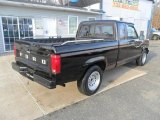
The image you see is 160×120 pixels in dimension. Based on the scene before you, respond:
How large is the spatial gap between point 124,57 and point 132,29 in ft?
4.28

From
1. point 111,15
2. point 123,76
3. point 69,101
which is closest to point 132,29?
point 123,76

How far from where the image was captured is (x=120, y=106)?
354 cm

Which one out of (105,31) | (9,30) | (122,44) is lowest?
(122,44)

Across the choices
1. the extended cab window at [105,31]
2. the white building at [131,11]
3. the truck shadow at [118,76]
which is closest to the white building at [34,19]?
the white building at [131,11]

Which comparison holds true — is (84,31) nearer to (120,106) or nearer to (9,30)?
(120,106)

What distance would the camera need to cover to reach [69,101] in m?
3.70

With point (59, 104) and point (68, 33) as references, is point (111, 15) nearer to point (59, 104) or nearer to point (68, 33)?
point (68, 33)

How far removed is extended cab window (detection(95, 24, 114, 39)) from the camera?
4.72 meters

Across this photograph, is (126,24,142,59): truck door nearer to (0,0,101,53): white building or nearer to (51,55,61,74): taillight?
(51,55,61,74): taillight

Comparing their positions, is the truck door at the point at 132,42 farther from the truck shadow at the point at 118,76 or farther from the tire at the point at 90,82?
the tire at the point at 90,82

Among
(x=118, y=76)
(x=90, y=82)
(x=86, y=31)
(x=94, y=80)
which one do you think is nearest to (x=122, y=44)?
(x=118, y=76)

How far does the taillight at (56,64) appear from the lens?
289 centimetres

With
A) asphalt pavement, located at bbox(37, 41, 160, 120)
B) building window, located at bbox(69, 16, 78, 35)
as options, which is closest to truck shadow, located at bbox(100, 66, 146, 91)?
asphalt pavement, located at bbox(37, 41, 160, 120)

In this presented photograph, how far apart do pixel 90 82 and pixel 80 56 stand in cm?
99
